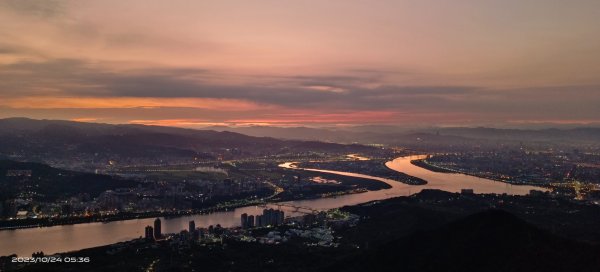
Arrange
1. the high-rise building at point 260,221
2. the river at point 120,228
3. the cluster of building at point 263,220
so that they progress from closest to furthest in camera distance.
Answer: the river at point 120,228, the cluster of building at point 263,220, the high-rise building at point 260,221

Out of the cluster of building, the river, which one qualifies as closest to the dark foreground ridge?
the cluster of building

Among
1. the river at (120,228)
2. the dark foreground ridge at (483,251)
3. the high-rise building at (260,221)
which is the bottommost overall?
the river at (120,228)

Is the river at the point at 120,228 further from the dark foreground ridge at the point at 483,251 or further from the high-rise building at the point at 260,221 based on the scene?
the dark foreground ridge at the point at 483,251

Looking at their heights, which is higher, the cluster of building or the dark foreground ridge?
the dark foreground ridge

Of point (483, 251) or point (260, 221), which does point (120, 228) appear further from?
point (483, 251)

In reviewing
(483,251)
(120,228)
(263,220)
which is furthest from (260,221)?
(483,251)

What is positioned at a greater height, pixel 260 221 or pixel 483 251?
pixel 483 251

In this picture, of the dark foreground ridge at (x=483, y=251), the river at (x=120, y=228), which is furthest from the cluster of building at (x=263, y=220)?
the dark foreground ridge at (x=483, y=251)

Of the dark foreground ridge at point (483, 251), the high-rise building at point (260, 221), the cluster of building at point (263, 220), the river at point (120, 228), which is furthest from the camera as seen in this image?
the high-rise building at point (260, 221)

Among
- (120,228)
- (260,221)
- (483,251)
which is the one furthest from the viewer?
(120,228)

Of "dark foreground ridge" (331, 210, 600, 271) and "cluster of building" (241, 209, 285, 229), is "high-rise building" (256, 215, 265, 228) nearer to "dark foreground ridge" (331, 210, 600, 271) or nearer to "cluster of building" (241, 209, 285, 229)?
"cluster of building" (241, 209, 285, 229)
